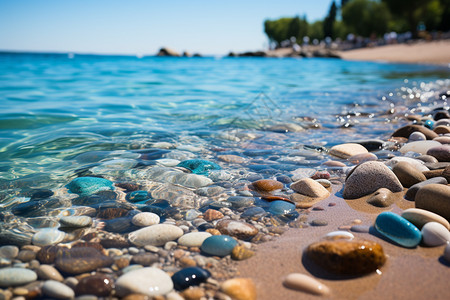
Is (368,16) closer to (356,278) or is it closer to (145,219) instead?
(145,219)

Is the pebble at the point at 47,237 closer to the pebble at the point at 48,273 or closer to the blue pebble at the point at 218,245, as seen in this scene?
the pebble at the point at 48,273

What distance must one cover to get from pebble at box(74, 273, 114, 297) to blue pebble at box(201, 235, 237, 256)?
48cm

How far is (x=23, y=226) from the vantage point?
6.37 ft

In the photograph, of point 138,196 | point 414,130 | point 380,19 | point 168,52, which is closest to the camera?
point 138,196

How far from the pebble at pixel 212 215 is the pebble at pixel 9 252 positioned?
101cm

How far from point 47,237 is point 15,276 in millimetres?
364

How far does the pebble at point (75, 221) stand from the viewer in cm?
193

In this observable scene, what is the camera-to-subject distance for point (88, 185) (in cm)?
246

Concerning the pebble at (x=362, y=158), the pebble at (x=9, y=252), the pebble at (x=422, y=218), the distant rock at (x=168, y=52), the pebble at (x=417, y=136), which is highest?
the distant rock at (x=168, y=52)

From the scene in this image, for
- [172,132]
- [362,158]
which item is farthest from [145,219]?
[172,132]

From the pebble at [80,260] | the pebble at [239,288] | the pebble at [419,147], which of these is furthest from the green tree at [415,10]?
A: the pebble at [80,260]

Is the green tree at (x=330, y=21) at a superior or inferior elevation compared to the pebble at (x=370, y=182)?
superior

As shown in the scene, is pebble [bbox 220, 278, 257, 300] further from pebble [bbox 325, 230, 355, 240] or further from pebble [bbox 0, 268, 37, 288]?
pebble [bbox 0, 268, 37, 288]

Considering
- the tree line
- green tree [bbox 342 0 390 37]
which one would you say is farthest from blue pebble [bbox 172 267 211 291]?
green tree [bbox 342 0 390 37]
